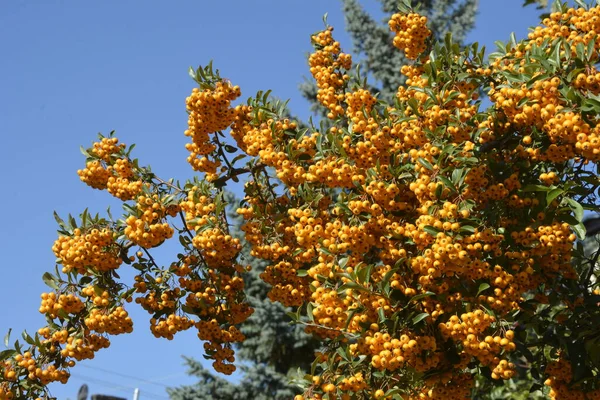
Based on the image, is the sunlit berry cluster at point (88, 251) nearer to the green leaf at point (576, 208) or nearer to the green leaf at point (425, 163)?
the green leaf at point (425, 163)

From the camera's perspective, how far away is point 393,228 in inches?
183

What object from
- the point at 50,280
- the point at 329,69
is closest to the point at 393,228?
A: the point at 329,69

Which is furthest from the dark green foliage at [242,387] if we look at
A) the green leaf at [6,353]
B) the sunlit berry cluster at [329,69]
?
the sunlit berry cluster at [329,69]

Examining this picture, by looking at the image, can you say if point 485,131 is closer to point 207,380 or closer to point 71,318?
point 71,318

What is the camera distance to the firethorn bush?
4.39m

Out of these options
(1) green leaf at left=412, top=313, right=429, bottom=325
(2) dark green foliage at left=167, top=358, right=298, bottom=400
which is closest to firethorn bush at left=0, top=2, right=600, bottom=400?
(1) green leaf at left=412, top=313, right=429, bottom=325

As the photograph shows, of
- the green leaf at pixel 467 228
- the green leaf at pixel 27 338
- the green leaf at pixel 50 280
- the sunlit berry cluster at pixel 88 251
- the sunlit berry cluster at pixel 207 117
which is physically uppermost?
the sunlit berry cluster at pixel 207 117

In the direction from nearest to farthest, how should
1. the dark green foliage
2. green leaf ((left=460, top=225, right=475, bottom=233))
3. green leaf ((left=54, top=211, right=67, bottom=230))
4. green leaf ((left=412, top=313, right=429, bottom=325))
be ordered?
green leaf ((left=460, top=225, right=475, bottom=233))
green leaf ((left=412, top=313, right=429, bottom=325))
green leaf ((left=54, top=211, right=67, bottom=230))
the dark green foliage

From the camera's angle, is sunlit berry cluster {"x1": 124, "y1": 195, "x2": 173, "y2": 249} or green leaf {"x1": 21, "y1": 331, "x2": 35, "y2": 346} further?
green leaf {"x1": 21, "y1": 331, "x2": 35, "y2": 346}

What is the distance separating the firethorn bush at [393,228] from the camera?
4391 mm

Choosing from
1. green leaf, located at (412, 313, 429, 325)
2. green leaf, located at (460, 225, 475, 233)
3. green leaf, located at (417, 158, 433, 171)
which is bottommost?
green leaf, located at (412, 313, 429, 325)

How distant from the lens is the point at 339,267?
4.69 metres

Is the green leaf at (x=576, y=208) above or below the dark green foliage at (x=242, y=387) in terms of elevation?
below

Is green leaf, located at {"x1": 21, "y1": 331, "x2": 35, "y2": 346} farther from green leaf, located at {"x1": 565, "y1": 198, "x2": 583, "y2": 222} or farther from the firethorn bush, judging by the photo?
green leaf, located at {"x1": 565, "y1": 198, "x2": 583, "y2": 222}
